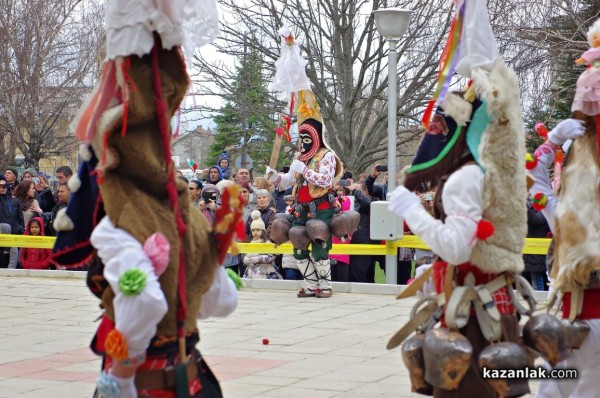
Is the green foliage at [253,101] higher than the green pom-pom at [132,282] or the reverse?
higher

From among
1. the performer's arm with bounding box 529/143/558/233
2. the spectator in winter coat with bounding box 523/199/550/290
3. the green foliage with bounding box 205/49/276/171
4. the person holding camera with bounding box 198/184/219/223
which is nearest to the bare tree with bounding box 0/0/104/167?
the green foliage with bounding box 205/49/276/171

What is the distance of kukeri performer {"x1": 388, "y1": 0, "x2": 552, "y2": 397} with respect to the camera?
489 centimetres

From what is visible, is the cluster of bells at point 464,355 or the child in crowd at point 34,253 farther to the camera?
the child in crowd at point 34,253

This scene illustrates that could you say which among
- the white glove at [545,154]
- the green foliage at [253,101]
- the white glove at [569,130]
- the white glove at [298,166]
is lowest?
the white glove at [298,166]

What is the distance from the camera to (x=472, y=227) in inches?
191

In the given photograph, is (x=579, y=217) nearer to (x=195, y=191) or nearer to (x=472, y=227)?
(x=472, y=227)

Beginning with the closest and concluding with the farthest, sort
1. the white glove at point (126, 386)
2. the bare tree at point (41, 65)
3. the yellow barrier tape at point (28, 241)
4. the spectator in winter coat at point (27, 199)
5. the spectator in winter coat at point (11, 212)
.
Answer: the white glove at point (126, 386), the yellow barrier tape at point (28, 241), the spectator in winter coat at point (11, 212), the spectator in winter coat at point (27, 199), the bare tree at point (41, 65)

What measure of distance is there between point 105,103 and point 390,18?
10065 millimetres

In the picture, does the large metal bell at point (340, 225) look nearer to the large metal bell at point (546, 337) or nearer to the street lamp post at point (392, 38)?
the street lamp post at point (392, 38)

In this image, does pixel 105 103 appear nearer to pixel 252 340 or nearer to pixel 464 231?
pixel 464 231

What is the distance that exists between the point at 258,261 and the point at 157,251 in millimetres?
9696

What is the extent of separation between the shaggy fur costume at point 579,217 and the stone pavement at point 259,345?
193 cm

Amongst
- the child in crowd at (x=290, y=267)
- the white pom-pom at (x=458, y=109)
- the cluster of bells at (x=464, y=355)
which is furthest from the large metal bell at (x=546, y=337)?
the child in crowd at (x=290, y=267)

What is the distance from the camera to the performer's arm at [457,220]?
4832 mm
